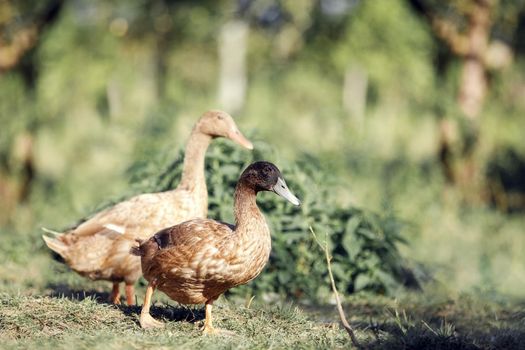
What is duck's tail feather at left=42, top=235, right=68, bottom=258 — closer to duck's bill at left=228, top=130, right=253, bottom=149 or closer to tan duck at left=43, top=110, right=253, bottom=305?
tan duck at left=43, top=110, right=253, bottom=305

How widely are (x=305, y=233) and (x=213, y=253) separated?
2847 mm

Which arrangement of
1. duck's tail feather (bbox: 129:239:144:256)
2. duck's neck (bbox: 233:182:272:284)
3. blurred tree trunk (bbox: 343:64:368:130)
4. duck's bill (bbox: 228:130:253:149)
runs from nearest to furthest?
duck's neck (bbox: 233:182:272:284), duck's tail feather (bbox: 129:239:144:256), duck's bill (bbox: 228:130:253:149), blurred tree trunk (bbox: 343:64:368:130)

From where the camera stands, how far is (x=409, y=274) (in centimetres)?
812

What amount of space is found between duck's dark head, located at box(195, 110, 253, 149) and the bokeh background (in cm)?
129

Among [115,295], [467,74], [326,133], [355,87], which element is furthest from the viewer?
[355,87]

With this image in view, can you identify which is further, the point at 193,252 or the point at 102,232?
the point at 102,232

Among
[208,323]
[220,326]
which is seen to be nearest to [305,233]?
[220,326]

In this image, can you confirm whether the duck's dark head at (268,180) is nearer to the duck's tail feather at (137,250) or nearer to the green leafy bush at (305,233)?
the duck's tail feather at (137,250)

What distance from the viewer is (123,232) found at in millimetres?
6211

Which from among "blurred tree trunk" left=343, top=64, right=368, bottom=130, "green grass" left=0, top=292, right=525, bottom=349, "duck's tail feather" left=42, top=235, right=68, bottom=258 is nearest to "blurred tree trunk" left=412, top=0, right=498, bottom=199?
"green grass" left=0, top=292, right=525, bottom=349

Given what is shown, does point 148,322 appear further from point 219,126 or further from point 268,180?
point 219,126

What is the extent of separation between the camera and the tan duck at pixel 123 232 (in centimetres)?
620

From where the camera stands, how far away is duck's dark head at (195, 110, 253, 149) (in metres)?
6.73

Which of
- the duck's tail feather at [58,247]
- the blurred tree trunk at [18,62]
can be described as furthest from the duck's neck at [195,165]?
the blurred tree trunk at [18,62]
